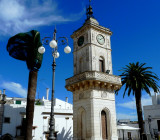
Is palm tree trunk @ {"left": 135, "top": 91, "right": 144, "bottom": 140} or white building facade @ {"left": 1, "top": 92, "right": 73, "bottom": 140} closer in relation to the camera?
palm tree trunk @ {"left": 135, "top": 91, "right": 144, "bottom": 140}

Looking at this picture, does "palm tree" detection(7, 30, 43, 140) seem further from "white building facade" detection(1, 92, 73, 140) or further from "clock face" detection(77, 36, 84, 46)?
"white building facade" detection(1, 92, 73, 140)

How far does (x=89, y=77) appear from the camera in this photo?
20.9m

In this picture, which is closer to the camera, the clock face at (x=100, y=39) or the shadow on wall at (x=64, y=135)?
the clock face at (x=100, y=39)

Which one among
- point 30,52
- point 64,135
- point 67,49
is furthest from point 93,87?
point 64,135

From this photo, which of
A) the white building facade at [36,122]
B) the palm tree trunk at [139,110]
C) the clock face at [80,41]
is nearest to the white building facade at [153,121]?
the palm tree trunk at [139,110]

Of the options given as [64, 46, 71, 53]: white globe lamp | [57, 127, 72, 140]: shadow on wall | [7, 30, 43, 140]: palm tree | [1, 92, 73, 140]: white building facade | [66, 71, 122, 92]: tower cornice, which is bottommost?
[57, 127, 72, 140]: shadow on wall

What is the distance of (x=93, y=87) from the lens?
69.5ft

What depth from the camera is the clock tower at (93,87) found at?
67.4 feet

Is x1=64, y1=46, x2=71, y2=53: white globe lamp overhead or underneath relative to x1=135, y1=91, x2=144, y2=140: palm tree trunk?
overhead

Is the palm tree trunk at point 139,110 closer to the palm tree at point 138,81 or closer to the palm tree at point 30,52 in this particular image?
the palm tree at point 138,81

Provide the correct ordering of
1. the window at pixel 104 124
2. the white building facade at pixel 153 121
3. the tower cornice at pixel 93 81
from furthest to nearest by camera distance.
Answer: the white building facade at pixel 153 121, the tower cornice at pixel 93 81, the window at pixel 104 124

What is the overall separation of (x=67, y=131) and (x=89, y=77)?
17155 mm

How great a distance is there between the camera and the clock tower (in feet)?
67.4

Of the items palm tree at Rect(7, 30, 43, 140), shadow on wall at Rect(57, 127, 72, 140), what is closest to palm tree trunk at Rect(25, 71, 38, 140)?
palm tree at Rect(7, 30, 43, 140)
